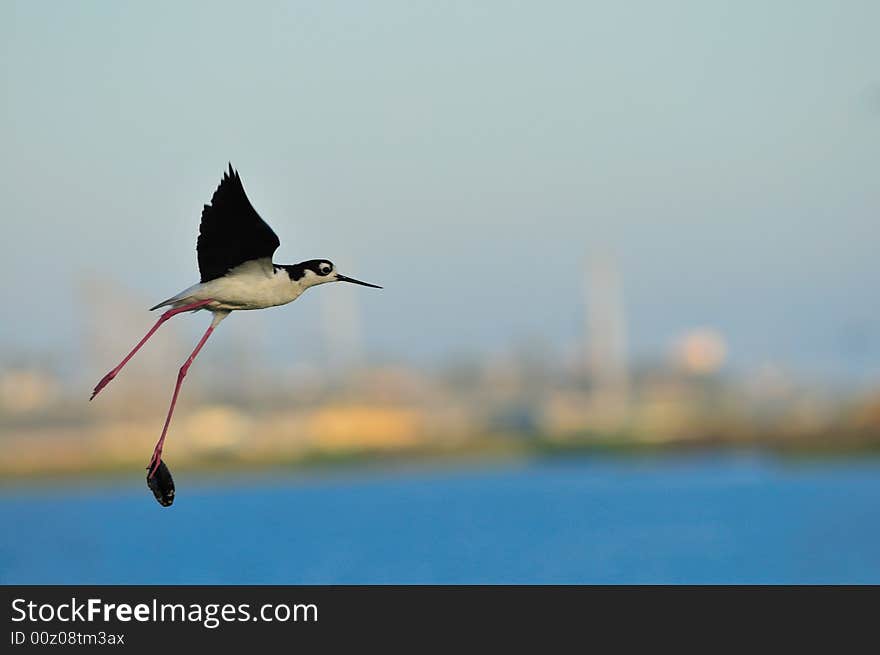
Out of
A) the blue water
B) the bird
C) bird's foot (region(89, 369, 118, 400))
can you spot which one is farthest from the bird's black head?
the blue water

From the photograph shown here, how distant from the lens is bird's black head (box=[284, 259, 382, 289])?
1104 centimetres

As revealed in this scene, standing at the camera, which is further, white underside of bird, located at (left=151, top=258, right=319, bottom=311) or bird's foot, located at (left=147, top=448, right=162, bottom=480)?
white underside of bird, located at (left=151, top=258, right=319, bottom=311)

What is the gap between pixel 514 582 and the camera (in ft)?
185

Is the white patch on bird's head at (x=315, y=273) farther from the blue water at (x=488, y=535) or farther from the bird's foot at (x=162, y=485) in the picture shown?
the blue water at (x=488, y=535)

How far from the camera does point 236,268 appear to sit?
10961mm

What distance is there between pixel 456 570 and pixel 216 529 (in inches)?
974

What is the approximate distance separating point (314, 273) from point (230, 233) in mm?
643

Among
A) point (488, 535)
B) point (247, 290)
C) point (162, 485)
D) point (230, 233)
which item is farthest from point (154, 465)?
point (488, 535)

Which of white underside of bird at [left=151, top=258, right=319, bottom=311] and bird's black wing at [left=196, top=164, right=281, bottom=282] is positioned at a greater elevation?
bird's black wing at [left=196, top=164, right=281, bottom=282]

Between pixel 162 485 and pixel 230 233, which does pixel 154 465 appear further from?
pixel 230 233

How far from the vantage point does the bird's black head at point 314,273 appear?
1104 centimetres

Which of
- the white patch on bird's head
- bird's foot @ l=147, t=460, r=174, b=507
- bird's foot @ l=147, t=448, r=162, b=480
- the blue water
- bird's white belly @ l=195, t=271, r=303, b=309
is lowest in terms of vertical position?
bird's foot @ l=147, t=460, r=174, b=507

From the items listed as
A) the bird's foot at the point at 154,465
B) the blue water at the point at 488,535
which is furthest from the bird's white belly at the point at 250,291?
the blue water at the point at 488,535

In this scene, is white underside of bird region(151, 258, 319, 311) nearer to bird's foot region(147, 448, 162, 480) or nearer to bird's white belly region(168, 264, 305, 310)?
bird's white belly region(168, 264, 305, 310)
